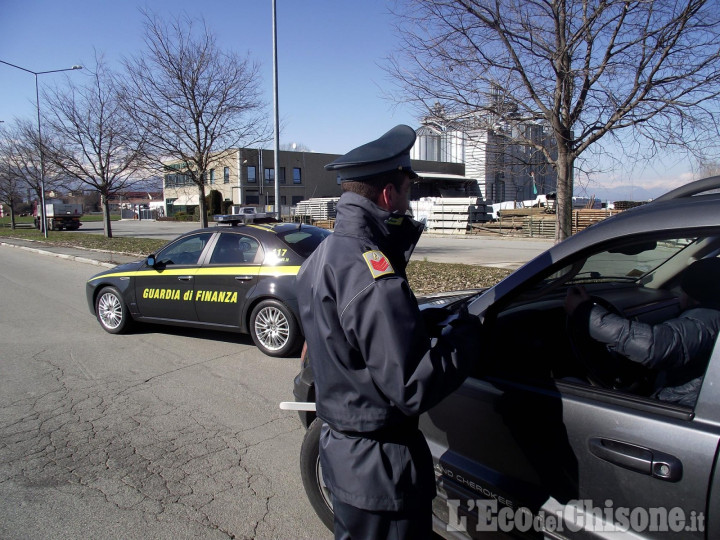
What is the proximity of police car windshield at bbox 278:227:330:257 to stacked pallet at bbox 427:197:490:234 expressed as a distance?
23287mm

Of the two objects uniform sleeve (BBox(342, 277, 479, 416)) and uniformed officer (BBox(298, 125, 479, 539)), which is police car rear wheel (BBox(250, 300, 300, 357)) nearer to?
uniformed officer (BBox(298, 125, 479, 539))

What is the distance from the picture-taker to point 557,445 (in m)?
1.91

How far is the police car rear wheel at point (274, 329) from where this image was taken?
577 cm

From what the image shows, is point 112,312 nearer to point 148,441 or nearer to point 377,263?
A: point 148,441

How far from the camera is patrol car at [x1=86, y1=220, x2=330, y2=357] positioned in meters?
5.88

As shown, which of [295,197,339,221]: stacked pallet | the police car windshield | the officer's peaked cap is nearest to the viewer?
the officer's peaked cap

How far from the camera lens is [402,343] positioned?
146 cm

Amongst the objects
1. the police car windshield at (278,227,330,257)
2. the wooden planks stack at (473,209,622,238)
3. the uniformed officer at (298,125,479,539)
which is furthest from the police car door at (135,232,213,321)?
the wooden planks stack at (473,209,622,238)

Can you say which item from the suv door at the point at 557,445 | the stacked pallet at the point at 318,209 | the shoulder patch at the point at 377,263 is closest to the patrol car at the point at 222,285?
the suv door at the point at 557,445

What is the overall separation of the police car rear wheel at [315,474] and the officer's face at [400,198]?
127 cm

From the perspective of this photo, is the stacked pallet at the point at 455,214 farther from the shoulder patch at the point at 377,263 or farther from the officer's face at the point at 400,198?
the shoulder patch at the point at 377,263

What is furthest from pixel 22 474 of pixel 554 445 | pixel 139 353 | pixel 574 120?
pixel 574 120

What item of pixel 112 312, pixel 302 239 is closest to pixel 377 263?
pixel 302 239

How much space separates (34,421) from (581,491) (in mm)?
4349
